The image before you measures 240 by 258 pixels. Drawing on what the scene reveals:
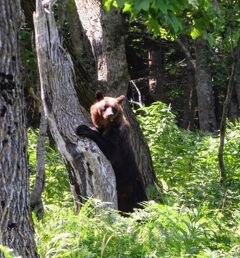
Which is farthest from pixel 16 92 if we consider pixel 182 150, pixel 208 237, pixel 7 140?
pixel 182 150

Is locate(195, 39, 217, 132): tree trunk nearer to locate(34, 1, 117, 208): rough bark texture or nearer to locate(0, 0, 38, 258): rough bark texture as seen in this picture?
locate(34, 1, 117, 208): rough bark texture

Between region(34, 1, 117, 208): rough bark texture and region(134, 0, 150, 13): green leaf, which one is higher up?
region(134, 0, 150, 13): green leaf

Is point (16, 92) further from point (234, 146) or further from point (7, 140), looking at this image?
point (234, 146)

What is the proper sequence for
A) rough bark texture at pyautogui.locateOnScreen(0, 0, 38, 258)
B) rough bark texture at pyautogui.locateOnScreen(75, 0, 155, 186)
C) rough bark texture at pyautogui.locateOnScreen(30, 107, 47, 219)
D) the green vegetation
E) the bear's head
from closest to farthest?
rough bark texture at pyautogui.locateOnScreen(0, 0, 38, 258) < the green vegetation < rough bark texture at pyautogui.locateOnScreen(30, 107, 47, 219) < the bear's head < rough bark texture at pyautogui.locateOnScreen(75, 0, 155, 186)

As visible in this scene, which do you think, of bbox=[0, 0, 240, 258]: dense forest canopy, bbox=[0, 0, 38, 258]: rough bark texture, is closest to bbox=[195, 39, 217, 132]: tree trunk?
bbox=[0, 0, 240, 258]: dense forest canopy


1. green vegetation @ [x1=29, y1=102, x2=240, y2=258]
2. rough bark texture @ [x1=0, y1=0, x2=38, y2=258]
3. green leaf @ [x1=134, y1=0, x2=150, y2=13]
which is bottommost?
green vegetation @ [x1=29, y1=102, x2=240, y2=258]

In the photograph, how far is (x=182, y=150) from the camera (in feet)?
35.5

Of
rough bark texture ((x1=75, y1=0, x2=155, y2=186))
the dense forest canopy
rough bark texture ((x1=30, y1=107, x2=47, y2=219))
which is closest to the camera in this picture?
the dense forest canopy

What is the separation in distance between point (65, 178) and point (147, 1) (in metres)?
5.15

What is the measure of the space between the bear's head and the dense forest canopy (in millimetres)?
134

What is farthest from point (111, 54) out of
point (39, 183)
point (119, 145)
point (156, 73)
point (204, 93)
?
point (156, 73)

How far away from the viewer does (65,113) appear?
665 centimetres

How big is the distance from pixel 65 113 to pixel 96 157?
0.57 meters

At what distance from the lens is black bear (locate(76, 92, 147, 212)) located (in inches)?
312
